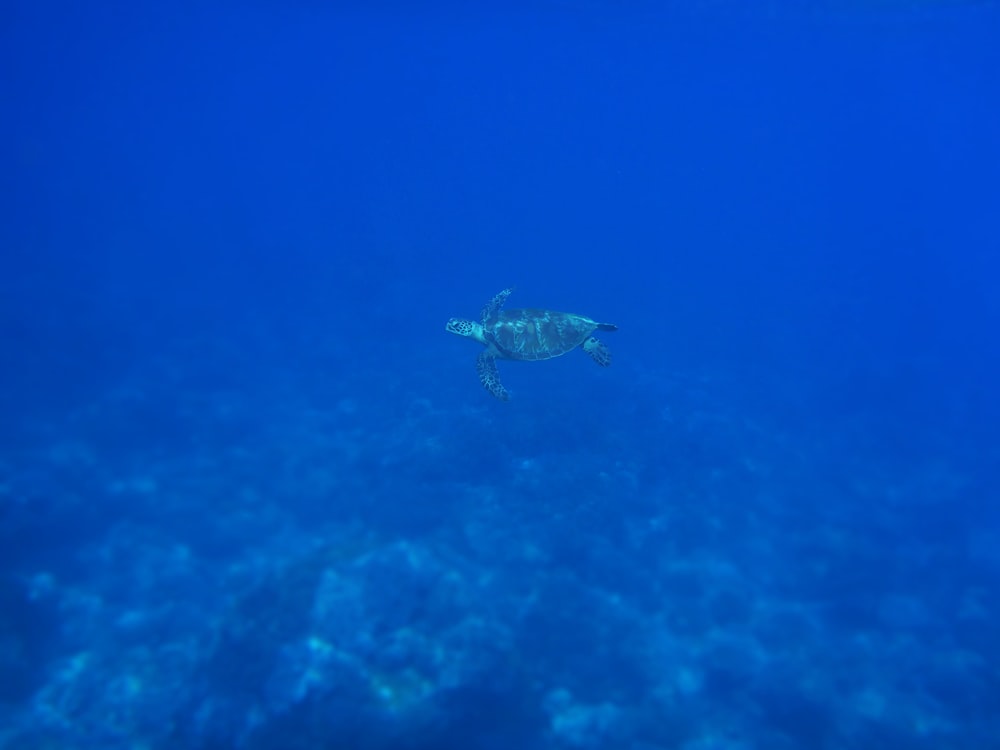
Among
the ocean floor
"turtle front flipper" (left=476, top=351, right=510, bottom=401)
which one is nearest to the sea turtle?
"turtle front flipper" (left=476, top=351, right=510, bottom=401)

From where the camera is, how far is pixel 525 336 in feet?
53.8

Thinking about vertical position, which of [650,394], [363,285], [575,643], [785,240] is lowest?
[575,643]

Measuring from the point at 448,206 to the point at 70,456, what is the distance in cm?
4411

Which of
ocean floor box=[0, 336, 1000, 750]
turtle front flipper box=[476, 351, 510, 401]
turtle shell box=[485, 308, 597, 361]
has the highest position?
turtle shell box=[485, 308, 597, 361]

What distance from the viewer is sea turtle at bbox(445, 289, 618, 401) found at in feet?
53.9

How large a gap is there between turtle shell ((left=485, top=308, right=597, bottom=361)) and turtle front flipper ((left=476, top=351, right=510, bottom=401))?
0.52 metres

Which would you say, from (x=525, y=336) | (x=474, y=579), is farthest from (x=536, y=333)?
(x=474, y=579)

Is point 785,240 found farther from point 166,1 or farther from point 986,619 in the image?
point 166,1

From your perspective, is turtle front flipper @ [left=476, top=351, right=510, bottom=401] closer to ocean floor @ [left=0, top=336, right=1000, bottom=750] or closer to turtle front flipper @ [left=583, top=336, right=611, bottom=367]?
turtle front flipper @ [left=583, top=336, right=611, bottom=367]

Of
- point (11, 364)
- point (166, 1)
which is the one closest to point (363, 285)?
point (11, 364)

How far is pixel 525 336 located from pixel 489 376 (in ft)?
5.35

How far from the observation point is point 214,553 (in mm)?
15898

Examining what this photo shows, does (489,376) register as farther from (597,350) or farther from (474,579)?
(474,579)

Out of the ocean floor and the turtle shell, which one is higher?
the turtle shell
